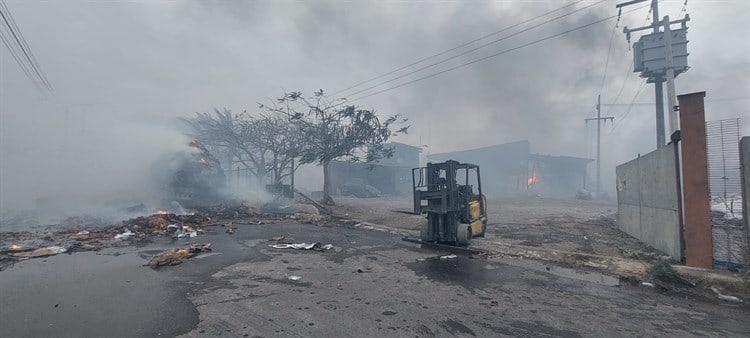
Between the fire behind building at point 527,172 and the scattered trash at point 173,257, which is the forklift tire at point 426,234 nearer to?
the scattered trash at point 173,257

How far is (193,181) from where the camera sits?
17719 millimetres

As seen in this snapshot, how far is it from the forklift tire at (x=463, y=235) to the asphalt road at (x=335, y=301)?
1293mm

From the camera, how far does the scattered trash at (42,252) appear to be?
7.29 m

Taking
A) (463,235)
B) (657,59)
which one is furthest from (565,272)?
(657,59)

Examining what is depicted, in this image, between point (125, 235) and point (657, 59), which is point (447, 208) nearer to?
point (125, 235)

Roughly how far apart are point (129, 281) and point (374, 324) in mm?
4442

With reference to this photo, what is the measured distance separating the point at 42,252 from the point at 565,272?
1121 cm

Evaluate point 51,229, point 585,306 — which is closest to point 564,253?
point 585,306

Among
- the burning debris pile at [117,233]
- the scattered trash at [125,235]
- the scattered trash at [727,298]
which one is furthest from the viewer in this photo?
the scattered trash at [125,235]

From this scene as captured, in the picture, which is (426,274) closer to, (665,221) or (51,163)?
(665,221)

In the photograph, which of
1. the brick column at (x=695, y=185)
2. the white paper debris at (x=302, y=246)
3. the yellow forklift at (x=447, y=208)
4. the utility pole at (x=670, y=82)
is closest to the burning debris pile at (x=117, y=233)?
the white paper debris at (x=302, y=246)

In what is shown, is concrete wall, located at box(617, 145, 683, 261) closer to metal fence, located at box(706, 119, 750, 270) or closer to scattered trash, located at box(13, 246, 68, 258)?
metal fence, located at box(706, 119, 750, 270)

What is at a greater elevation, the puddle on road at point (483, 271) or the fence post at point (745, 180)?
the fence post at point (745, 180)

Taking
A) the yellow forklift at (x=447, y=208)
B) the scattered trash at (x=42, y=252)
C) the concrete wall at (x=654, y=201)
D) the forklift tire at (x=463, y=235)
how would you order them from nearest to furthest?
the concrete wall at (x=654, y=201), the scattered trash at (x=42, y=252), the forklift tire at (x=463, y=235), the yellow forklift at (x=447, y=208)
